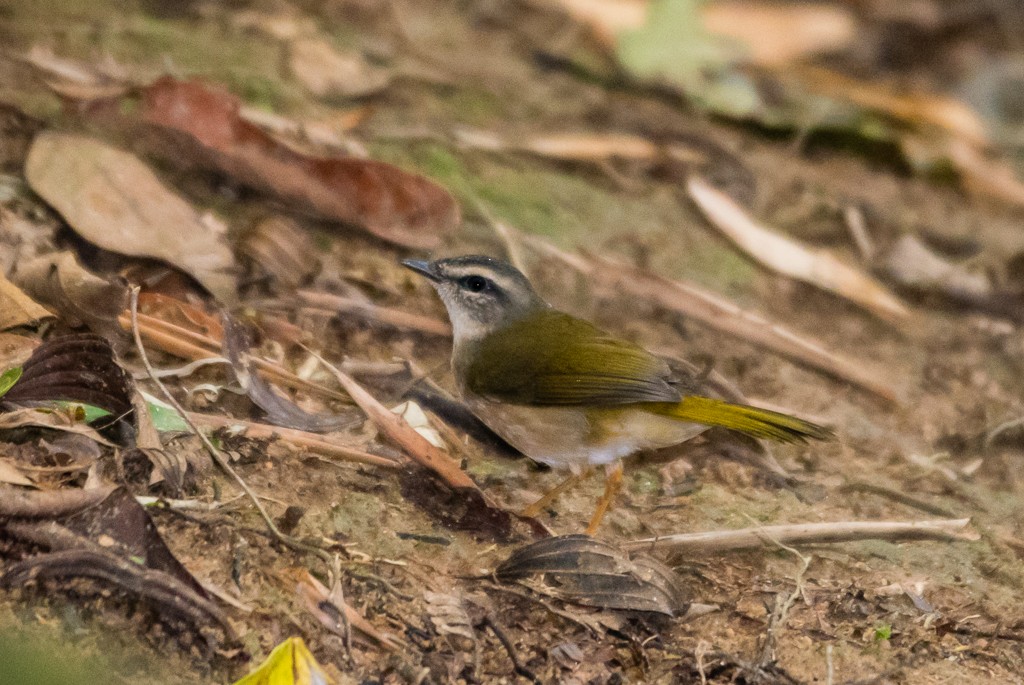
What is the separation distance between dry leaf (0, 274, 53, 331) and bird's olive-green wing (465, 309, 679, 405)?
1.43 m

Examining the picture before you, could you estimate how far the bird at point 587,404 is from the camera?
3.72 metres

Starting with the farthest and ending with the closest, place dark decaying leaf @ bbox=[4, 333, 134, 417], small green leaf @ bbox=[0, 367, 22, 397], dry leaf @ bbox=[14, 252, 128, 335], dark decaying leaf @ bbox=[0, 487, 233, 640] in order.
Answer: dry leaf @ bbox=[14, 252, 128, 335], dark decaying leaf @ bbox=[4, 333, 134, 417], small green leaf @ bbox=[0, 367, 22, 397], dark decaying leaf @ bbox=[0, 487, 233, 640]

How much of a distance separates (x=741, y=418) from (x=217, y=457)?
1702 mm

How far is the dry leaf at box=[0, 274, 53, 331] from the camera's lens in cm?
343

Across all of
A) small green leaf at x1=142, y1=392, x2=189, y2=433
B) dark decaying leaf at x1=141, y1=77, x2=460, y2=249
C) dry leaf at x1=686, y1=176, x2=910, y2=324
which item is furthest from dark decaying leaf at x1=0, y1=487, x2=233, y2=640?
dry leaf at x1=686, y1=176, x2=910, y2=324

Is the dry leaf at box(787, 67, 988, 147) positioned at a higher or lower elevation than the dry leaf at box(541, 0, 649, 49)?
lower

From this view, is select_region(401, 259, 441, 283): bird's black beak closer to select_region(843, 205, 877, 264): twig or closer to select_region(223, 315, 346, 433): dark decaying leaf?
select_region(223, 315, 346, 433): dark decaying leaf

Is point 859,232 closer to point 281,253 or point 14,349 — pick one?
point 281,253

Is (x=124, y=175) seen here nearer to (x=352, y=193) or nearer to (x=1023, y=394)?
(x=352, y=193)

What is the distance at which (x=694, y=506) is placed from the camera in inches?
149

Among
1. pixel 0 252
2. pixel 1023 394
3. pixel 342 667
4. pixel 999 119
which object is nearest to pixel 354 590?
pixel 342 667

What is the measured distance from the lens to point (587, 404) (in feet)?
12.4

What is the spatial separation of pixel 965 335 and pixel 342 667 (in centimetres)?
380

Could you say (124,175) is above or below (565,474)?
above
